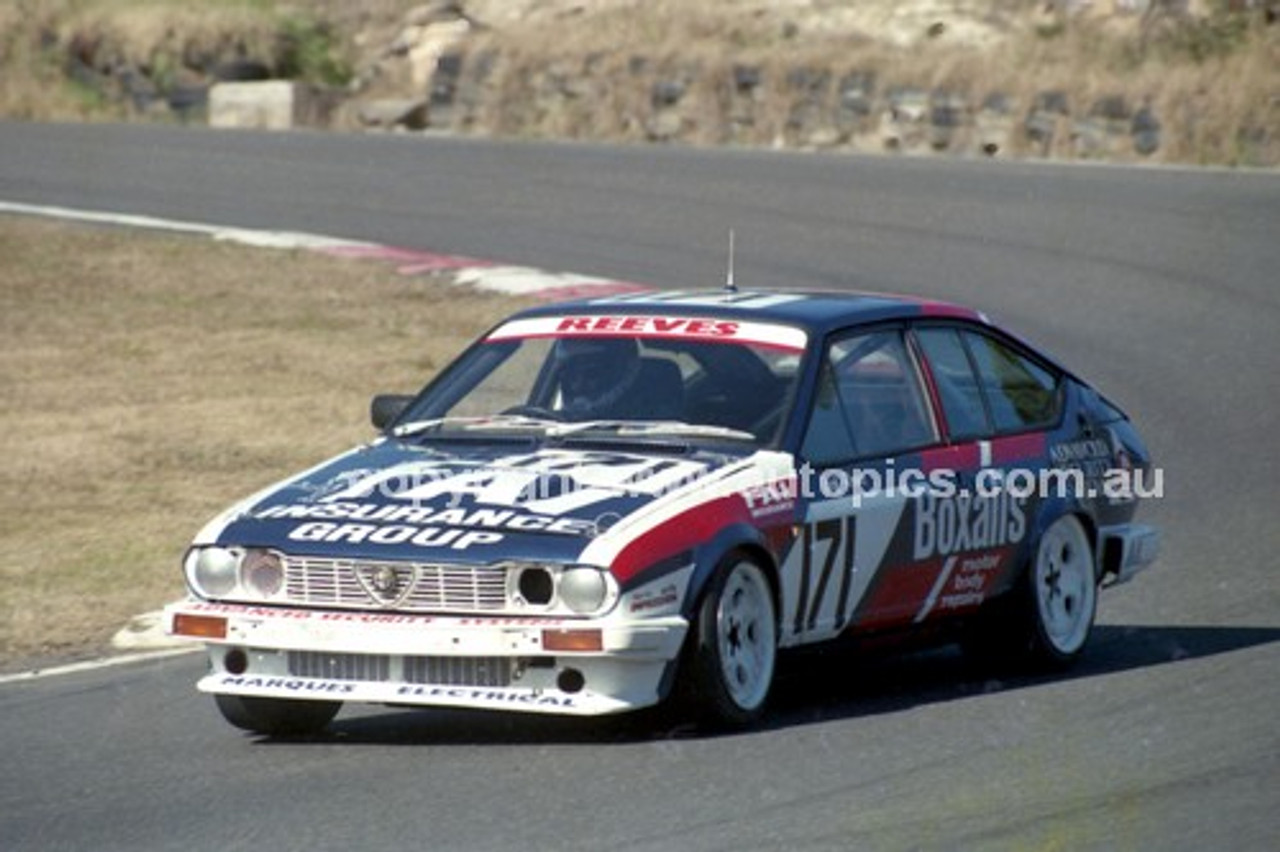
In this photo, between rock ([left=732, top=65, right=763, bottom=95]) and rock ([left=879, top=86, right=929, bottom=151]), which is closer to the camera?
rock ([left=879, top=86, right=929, bottom=151])

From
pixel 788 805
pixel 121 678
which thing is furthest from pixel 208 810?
pixel 121 678

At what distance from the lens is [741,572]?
816cm

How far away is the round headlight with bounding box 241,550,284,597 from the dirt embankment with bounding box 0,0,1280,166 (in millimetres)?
20856

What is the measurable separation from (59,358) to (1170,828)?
13.2m

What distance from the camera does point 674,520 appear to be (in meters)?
7.94

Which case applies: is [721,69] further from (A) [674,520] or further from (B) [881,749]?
(B) [881,749]

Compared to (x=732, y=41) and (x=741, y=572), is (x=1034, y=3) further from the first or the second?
(x=741, y=572)

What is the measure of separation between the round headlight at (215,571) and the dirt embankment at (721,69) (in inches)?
819

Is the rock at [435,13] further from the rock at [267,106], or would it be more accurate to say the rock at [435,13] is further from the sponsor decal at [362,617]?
the sponsor decal at [362,617]

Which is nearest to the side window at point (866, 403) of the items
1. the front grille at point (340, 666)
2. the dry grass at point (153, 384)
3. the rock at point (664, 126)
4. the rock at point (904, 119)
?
the front grille at point (340, 666)

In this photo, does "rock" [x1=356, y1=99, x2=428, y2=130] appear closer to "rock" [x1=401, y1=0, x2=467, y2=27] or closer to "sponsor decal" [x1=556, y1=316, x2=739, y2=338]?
"rock" [x1=401, y1=0, x2=467, y2=27]

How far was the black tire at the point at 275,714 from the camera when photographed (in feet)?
27.0

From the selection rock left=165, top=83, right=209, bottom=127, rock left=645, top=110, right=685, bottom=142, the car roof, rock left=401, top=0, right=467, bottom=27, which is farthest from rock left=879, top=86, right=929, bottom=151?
the car roof

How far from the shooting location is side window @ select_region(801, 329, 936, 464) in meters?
8.81
